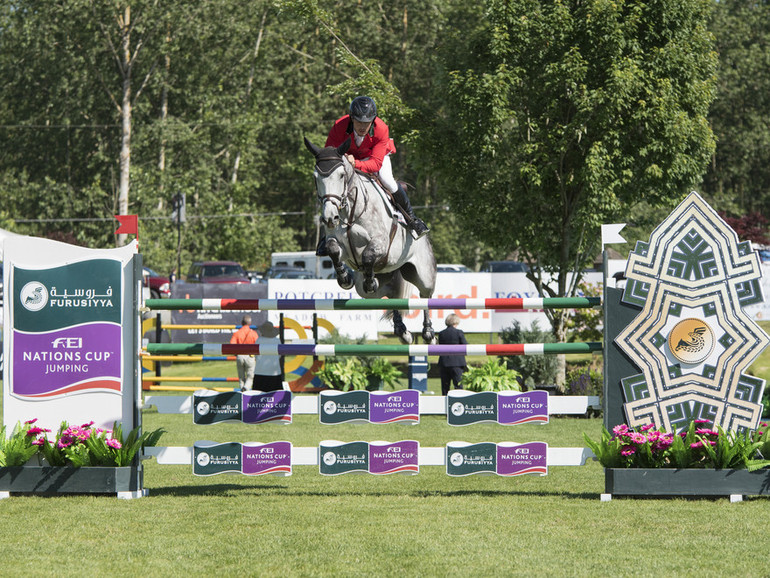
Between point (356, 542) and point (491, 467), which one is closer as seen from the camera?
point (356, 542)

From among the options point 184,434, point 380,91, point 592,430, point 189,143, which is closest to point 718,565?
point 592,430

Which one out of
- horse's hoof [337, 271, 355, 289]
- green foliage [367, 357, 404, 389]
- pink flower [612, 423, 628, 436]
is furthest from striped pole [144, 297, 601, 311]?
green foliage [367, 357, 404, 389]

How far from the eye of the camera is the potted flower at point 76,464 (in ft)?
22.7

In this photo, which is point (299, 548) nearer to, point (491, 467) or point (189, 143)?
point (491, 467)

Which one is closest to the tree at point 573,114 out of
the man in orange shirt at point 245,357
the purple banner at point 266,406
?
the man in orange shirt at point 245,357

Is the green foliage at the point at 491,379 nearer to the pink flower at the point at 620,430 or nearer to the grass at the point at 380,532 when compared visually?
the grass at the point at 380,532

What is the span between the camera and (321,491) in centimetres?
764

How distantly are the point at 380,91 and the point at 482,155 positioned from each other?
222 centimetres

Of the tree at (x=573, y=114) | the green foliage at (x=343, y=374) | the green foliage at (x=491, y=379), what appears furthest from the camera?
the green foliage at (x=343, y=374)

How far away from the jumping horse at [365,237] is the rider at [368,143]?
12 centimetres

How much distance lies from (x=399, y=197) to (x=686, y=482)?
10.3 ft

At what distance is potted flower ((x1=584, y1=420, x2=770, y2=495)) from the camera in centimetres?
671

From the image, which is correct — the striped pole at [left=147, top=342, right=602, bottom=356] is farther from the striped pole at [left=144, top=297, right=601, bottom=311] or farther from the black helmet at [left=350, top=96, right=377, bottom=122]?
the black helmet at [left=350, top=96, right=377, bottom=122]

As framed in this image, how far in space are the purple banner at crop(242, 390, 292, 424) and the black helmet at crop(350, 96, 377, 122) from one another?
2195 mm
